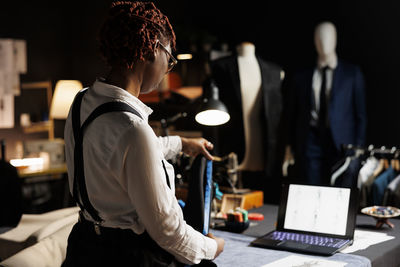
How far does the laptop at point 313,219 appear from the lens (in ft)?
6.79

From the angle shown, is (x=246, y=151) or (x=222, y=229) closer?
(x=222, y=229)

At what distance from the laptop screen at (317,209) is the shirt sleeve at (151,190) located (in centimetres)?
103

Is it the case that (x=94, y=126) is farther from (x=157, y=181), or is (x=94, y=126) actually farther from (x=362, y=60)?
(x=362, y=60)

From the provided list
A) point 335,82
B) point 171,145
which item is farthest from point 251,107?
point 171,145

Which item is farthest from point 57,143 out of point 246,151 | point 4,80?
point 246,151

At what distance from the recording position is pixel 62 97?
623cm

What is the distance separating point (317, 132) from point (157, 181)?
326 centimetres

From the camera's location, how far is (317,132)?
14.1 ft

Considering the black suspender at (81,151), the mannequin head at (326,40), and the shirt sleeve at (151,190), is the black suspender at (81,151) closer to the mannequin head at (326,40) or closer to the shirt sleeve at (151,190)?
the shirt sleeve at (151,190)

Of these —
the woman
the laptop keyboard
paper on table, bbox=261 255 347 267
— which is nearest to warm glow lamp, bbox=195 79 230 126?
the laptop keyboard

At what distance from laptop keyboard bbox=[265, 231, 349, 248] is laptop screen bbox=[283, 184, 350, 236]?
43 millimetres

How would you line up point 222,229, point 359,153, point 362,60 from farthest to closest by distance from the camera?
point 362,60
point 359,153
point 222,229

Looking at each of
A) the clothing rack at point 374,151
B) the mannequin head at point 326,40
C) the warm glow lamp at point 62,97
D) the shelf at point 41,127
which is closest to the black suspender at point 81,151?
the clothing rack at point 374,151

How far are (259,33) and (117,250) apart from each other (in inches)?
190
